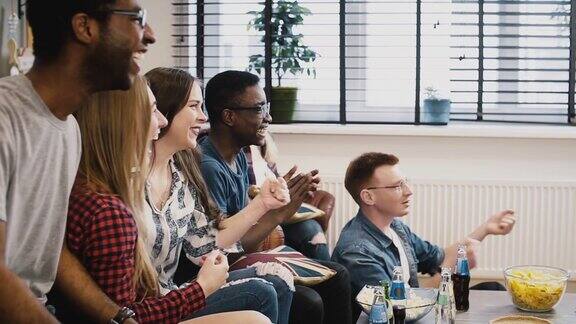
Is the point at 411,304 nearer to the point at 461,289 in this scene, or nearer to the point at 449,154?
the point at 461,289

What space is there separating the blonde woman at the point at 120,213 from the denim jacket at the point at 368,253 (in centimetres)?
77

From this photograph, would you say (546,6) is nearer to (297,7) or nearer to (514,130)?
→ (514,130)

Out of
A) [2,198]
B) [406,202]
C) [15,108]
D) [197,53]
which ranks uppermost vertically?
[197,53]

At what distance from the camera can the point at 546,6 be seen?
175 inches

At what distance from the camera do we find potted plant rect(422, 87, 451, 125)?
177 inches

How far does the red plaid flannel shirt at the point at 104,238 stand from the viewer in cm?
188

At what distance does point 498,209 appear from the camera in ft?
14.2

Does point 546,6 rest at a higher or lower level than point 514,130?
higher

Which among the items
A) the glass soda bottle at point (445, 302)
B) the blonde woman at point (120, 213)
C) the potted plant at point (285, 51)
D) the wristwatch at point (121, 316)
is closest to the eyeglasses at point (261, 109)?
the blonde woman at point (120, 213)

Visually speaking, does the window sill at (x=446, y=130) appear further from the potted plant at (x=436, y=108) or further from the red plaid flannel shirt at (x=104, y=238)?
the red plaid flannel shirt at (x=104, y=238)

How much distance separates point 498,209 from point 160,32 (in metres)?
2.10

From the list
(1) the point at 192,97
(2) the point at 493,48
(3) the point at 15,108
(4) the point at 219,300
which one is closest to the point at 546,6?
(2) the point at 493,48

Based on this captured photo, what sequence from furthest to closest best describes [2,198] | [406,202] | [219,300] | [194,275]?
[406,202], [194,275], [219,300], [2,198]

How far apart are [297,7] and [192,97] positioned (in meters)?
1.95
